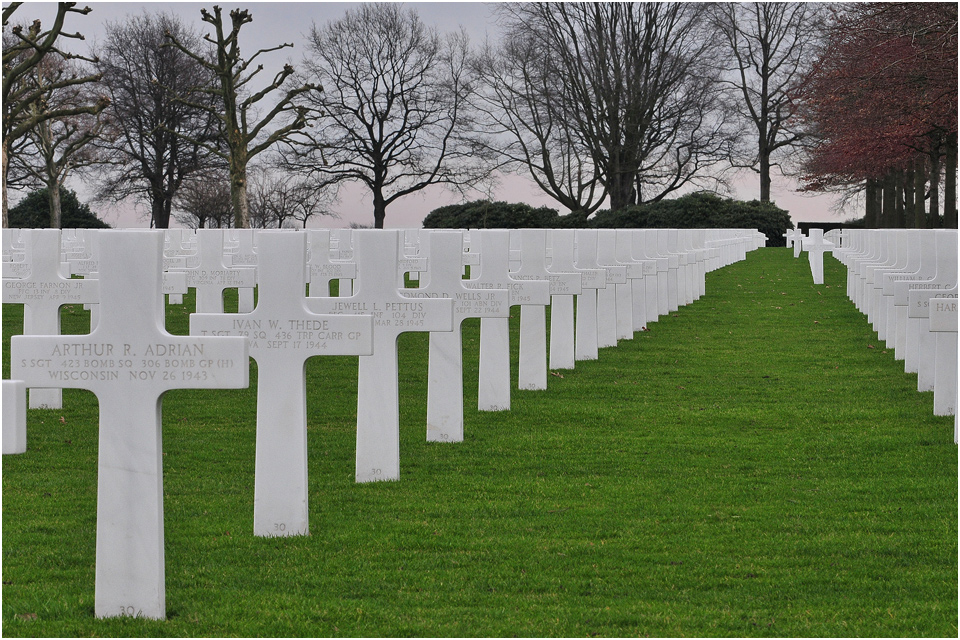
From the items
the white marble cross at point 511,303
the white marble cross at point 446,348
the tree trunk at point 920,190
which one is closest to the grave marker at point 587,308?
the white marble cross at point 511,303

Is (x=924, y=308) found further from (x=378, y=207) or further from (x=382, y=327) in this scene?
(x=378, y=207)

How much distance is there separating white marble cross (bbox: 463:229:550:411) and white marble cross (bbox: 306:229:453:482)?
222 centimetres

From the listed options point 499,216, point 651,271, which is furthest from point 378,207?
point 651,271

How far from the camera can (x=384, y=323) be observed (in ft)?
23.0

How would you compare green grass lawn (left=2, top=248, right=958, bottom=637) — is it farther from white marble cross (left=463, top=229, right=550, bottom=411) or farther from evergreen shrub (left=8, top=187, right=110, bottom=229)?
evergreen shrub (left=8, top=187, right=110, bottom=229)

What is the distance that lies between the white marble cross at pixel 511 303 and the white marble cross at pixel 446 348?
78 cm

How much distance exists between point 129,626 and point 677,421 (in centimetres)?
548

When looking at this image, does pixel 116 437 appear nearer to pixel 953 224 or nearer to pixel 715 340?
pixel 715 340

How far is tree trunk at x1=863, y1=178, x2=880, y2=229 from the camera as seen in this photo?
2163 inches

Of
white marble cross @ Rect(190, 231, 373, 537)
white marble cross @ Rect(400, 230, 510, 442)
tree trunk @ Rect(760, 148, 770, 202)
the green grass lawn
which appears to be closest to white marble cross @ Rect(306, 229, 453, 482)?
the green grass lawn

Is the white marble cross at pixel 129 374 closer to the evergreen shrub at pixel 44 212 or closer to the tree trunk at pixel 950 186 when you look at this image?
the tree trunk at pixel 950 186

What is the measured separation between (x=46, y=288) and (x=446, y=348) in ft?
10.6

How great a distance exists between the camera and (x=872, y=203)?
192 ft

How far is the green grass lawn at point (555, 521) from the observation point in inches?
184
